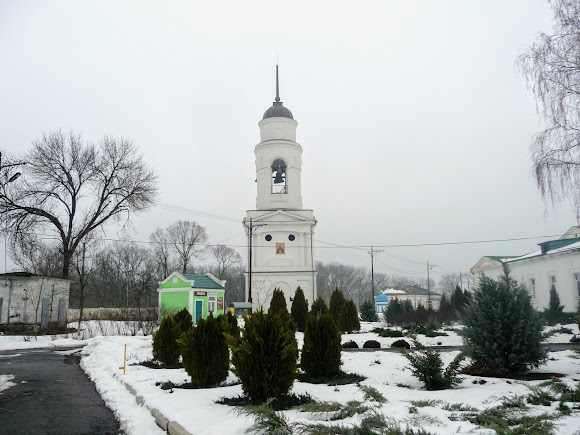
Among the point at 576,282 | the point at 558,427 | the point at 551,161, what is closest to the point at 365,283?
the point at 576,282

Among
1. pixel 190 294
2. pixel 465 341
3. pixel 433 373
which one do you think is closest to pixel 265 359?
pixel 433 373

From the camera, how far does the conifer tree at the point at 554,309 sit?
24734 mm

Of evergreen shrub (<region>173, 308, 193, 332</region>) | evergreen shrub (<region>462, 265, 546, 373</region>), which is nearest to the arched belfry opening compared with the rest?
evergreen shrub (<region>173, 308, 193, 332</region>)

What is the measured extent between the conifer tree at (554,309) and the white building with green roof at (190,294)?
1960cm

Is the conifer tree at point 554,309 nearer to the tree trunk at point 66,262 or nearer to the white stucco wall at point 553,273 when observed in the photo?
the white stucco wall at point 553,273

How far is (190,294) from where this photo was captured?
2891cm

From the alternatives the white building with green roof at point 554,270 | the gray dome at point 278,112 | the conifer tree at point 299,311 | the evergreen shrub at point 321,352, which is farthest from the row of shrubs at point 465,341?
the gray dome at point 278,112

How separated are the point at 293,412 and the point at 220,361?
9.95 feet

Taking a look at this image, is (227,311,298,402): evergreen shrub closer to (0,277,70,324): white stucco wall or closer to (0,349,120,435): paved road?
(0,349,120,435): paved road

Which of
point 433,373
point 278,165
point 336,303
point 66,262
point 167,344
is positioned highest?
point 278,165

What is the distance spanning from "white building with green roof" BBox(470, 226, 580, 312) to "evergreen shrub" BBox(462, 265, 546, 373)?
1780cm

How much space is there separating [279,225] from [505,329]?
31.3 m

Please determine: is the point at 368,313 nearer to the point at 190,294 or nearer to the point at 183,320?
the point at 190,294

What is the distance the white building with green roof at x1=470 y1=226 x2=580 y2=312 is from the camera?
27.0 m
